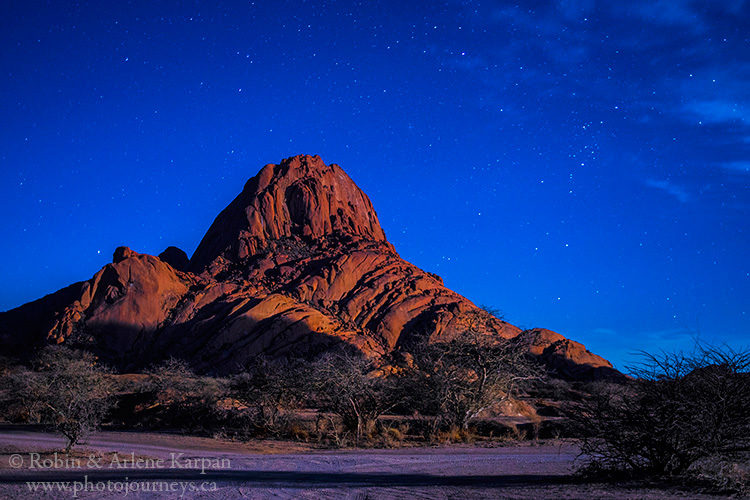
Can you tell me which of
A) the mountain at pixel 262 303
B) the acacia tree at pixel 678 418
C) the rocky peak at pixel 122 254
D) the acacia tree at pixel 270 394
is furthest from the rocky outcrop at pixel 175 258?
the acacia tree at pixel 678 418

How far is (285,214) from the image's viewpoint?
10300 cm

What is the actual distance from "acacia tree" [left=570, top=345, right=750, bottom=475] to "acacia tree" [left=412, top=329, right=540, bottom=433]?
13521 mm

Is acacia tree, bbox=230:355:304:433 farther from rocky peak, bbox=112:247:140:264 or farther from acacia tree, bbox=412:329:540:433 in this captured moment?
rocky peak, bbox=112:247:140:264

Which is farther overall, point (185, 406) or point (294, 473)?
point (185, 406)

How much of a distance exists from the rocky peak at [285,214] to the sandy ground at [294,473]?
7519cm

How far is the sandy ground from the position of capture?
10656 mm

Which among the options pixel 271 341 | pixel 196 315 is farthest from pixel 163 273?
pixel 271 341

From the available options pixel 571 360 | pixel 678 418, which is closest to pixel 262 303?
pixel 571 360

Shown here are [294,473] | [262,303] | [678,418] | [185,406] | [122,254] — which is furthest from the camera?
[122,254]

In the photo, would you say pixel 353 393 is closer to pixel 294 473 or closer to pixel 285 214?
pixel 294 473

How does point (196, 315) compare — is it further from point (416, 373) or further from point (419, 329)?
point (416, 373)

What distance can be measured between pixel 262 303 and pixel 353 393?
157 ft

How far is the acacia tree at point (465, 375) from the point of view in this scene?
24.7 meters

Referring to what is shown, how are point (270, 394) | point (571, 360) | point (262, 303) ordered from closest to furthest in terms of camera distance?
point (270, 394), point (262, 303), point (571, 360)
